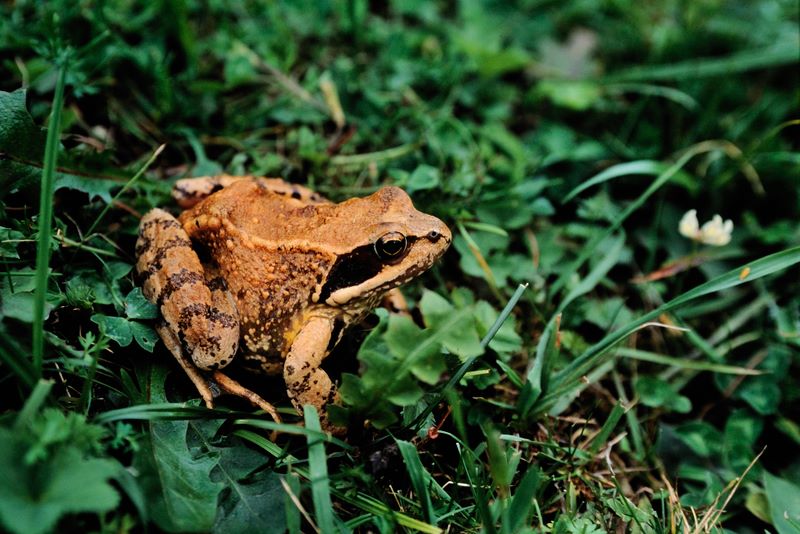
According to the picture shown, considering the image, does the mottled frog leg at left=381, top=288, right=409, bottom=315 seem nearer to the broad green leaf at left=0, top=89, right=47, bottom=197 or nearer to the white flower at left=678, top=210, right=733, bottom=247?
the white flower at left=678, top=210, right=733, bottom=247

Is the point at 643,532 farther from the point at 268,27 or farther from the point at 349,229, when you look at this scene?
the point at 268,27

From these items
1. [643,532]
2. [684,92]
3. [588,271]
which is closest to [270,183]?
[588,271]

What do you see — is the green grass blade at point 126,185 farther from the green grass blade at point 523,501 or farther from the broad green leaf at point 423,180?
the green grass blade at point 523,501

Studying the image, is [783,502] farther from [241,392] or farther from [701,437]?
[241,392]

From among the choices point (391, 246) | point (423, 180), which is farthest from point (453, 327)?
point (423, 180)

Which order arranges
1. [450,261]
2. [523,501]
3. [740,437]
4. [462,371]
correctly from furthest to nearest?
[450,261] → [740,437] → [462,371] → [523,501]

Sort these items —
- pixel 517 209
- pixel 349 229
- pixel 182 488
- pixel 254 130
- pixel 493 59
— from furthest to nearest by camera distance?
1. pixel 493 59
2. pixel 254 130
3. pixel 517 209
4. pixel 349 229
5. pixel 182 488
